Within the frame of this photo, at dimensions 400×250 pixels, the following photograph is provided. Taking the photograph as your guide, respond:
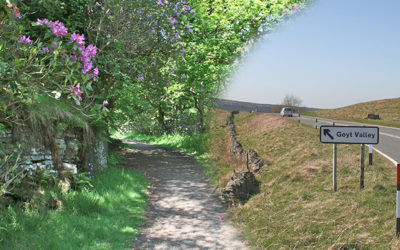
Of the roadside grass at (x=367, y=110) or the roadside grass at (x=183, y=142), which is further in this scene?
the roadside grass at (x=367, y=110)

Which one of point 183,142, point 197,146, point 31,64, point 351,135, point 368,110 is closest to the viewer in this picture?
point 31,64

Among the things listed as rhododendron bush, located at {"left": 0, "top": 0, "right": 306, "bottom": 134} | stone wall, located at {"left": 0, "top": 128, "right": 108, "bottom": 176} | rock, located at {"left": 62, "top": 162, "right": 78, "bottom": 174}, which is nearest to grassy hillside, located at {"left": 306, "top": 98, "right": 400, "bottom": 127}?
rhododendron bush, located at {"left": 0, "top": 0, "right": 306, "bottom": 134}

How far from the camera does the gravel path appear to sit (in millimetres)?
6668

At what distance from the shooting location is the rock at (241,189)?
8.91 metres

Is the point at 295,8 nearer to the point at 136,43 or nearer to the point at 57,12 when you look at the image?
the point at 136,43

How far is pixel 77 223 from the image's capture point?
689 centimetres

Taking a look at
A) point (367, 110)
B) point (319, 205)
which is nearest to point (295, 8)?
point (319, 205)

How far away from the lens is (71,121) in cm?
938

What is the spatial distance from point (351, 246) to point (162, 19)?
33.1ft

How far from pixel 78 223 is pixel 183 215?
2568mm

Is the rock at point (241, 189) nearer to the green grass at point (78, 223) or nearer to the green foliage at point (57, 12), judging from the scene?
the green grass at point (78, 223)

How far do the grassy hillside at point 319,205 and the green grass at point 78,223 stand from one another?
258cm

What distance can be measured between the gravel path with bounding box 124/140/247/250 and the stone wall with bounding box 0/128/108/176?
7.31 ft

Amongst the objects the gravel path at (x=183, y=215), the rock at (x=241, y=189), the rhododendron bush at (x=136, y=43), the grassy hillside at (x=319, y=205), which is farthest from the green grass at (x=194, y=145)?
the grassy hillside at (x=319, y=205)
